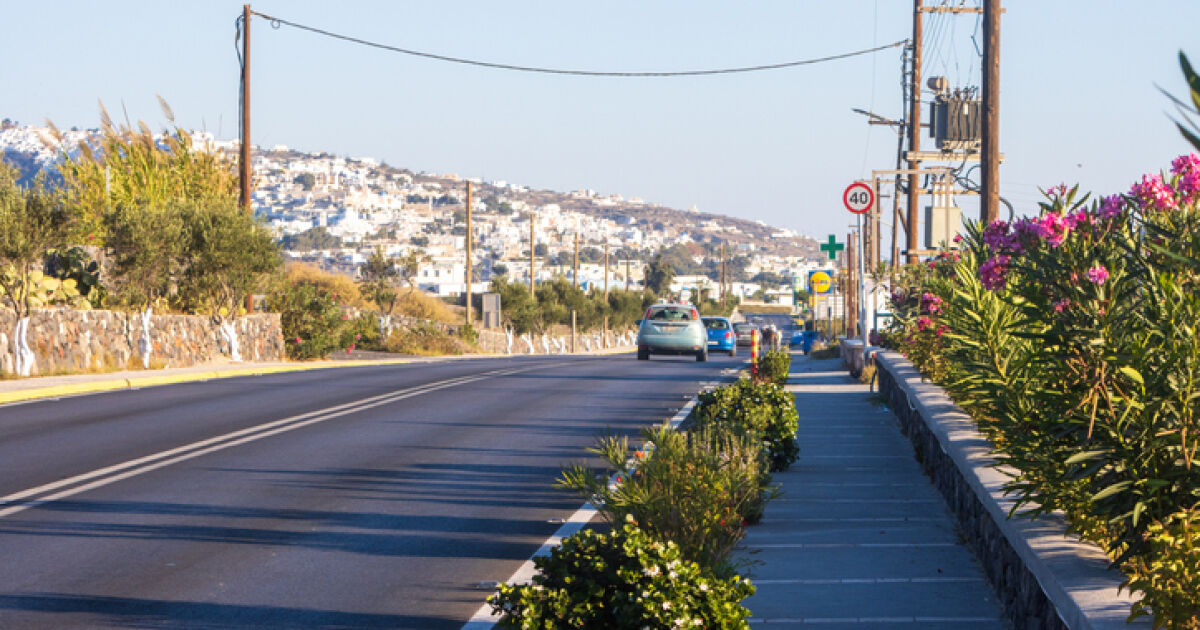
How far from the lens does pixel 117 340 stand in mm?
27641

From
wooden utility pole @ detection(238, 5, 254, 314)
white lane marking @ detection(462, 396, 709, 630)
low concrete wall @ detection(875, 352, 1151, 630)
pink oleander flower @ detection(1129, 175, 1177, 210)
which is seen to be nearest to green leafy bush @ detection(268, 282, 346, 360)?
wooden utility pole @ detection(238, 5, 254, 314)

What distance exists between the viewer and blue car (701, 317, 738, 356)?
141 ft

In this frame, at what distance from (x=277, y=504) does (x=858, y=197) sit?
647 inches

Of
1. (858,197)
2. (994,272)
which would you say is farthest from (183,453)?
(858,197)

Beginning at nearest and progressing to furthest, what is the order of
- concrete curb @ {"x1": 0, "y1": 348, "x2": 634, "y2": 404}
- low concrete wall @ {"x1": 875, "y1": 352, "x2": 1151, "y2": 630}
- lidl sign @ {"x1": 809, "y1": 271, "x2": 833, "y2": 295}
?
1. low concrete wall @ {"x1": 875, "y1": 352, "x2": 1151, "y2": 630}
2. concrete curb @ {"x1": 0, "y1": 348, "x2": 634, "y2": 404}
3. lidl sign @ {"x1": 809, "y1": 271, "x2": 833, "y2": 295}

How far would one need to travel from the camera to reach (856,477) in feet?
38.9

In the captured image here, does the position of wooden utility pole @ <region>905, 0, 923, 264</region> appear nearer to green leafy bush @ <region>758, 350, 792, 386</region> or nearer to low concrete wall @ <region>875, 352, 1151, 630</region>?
green leafy bush @ <region>758, 350, 792, 386</region>

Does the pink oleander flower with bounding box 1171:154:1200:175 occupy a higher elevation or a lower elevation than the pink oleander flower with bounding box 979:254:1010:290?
Result: higher

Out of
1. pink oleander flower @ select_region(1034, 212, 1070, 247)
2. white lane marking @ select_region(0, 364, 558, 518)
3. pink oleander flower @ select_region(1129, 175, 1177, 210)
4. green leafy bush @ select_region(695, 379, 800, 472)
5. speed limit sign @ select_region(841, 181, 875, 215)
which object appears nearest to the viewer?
pink oleander flower @ select_region(1129, 175, 1177, 210)

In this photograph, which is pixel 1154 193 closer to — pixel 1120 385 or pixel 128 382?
pixel 1120 385

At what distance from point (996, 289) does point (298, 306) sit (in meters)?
31.6

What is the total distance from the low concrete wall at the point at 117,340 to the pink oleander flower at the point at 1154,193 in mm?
21632

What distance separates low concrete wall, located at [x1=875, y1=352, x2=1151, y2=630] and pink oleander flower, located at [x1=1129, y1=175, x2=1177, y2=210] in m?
1.63

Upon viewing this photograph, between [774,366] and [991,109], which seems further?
[774,366]
